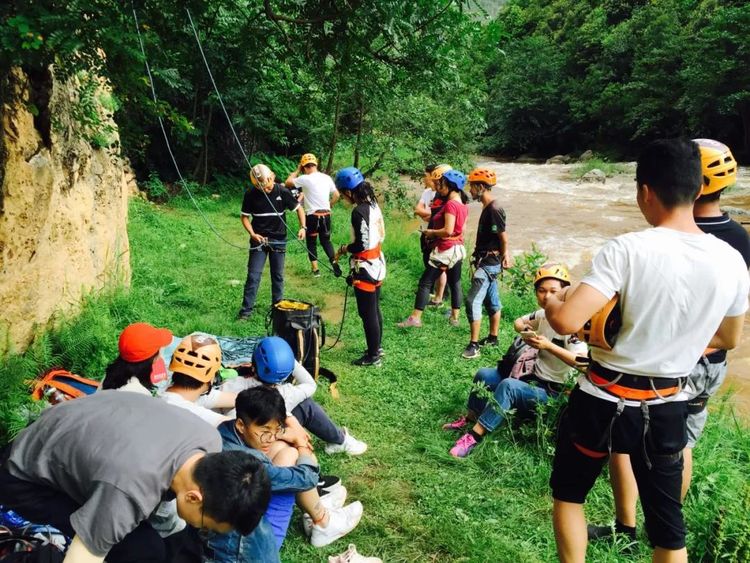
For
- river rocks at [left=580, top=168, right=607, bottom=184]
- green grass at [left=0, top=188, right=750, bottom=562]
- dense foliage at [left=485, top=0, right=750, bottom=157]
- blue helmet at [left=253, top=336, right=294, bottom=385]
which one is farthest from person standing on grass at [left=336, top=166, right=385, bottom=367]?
river rocks at [left=580, top=168, right=607, bottom=184]

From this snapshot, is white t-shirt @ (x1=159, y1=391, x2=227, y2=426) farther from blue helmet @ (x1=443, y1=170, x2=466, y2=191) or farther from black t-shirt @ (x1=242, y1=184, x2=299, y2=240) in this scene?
blue helmet @ (x1=443, y1=170, x2=466, y2=191)

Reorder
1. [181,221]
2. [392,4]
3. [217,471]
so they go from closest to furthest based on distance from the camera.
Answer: [217,471], [392,4], [181,221]

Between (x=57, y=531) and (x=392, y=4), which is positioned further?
(x=392, y=4)

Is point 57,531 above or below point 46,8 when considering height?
below

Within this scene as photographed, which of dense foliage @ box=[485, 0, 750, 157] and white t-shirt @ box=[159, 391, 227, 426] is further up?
dense foliage @ box=[485, 0, 750, 157]

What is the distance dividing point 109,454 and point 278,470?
932 millimetres

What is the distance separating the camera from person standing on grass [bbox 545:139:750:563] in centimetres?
193

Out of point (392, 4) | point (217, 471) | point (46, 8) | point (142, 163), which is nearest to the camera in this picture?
point (217, 471)

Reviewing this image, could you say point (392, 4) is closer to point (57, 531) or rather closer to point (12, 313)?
point (57, 531)

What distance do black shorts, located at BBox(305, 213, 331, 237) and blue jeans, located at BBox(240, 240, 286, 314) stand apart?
5.81 ft

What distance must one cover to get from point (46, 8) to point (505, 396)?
3376 millimetres

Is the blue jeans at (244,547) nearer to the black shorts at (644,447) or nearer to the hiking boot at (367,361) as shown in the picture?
the black shorts at (644,447)

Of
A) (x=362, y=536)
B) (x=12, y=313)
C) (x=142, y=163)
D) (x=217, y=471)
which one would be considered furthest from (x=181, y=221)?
(x=217, y=471)

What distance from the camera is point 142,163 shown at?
12430 mm
